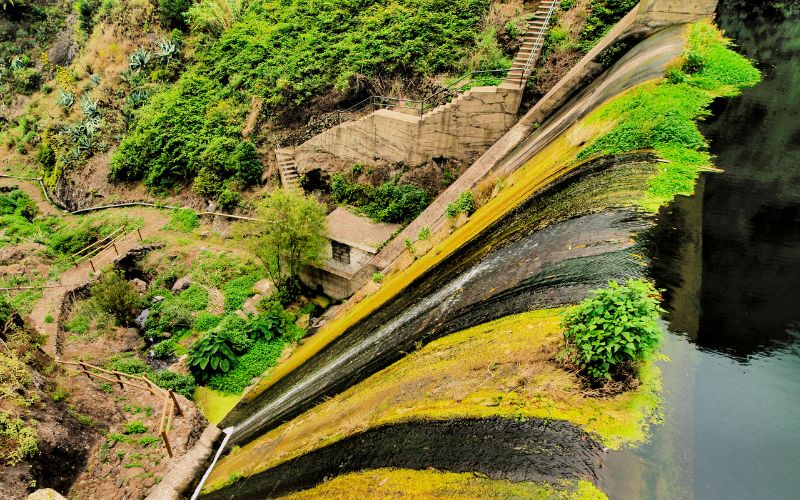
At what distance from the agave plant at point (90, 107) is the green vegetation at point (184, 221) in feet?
31.6

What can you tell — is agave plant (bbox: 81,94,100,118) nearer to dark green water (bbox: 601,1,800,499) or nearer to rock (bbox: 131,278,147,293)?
rock (bbox: 131,278,147,293)

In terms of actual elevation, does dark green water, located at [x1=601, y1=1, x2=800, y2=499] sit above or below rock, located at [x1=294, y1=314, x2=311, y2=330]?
above

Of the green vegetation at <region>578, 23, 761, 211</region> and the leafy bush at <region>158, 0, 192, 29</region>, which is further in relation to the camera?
the leafy bush at <region>158, 0, 192, 29</region>

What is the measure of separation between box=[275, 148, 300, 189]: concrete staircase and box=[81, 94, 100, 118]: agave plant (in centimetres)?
1331

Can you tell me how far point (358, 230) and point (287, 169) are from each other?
17.2ft

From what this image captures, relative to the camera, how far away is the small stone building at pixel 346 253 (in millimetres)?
14109

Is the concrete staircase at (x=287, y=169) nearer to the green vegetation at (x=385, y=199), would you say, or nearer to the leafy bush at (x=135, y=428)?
the green vegetation at (x=385, y=199)

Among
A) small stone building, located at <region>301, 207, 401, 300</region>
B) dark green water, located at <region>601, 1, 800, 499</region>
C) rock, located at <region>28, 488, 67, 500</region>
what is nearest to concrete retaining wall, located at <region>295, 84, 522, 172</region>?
small stone building, located at <region>301, 207, 401, 300</region>

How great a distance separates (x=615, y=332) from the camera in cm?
383

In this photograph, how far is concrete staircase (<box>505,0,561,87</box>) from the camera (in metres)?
14.1

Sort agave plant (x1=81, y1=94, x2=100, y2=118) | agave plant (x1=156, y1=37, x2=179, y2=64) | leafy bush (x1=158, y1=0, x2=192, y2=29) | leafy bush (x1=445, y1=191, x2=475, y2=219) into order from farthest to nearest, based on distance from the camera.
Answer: leafy bush (x1=158, y1=0, x2=192, y2=29) < agave plant (x1=81, y1=94, x2=100, y2=118) < agave plant (x1=156, y1=37, x2=179, y2=64) < leafy bush (x1=445, y1=191, x2=475, y2=219)

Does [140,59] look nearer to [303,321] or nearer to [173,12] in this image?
[173,12]

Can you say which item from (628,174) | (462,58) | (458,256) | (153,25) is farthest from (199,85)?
(628,174)

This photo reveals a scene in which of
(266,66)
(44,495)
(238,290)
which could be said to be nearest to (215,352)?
(238,290)
